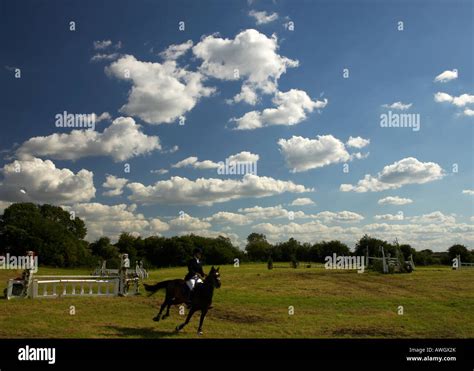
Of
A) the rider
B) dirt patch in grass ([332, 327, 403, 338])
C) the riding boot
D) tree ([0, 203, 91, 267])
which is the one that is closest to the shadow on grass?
the riding boot

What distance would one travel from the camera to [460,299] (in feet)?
66.7

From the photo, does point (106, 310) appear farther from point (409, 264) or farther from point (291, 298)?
point (409, 264)

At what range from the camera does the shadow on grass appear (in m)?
11.7

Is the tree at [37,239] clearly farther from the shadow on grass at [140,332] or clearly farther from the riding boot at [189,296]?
the riding boot at [189,296]

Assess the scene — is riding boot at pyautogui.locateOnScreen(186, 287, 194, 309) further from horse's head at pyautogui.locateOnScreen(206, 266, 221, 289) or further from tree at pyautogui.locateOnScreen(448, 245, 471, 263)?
tree at pyautogui.locateOnScreen(448, 245, 471, 263)

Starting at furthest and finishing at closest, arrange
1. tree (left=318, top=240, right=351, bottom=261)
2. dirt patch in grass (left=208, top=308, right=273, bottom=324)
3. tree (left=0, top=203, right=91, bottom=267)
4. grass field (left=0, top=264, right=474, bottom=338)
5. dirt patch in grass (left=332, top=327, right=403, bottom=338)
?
tree (left=318, top=240, right=351, bottom=261), tree (left=0, top=203, right=91, bottom=267), dirt patch in grass (left=208, top=308, right=273, bottom=324), dirt patch in grass (left=332, top=327, right=403, bottom=338), grass field (left=0, top=264, right=474, bottom=338)

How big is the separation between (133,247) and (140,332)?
75943 mm

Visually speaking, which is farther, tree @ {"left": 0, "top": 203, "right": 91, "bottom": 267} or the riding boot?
tree @ {"left": 0, "top": 203, "right": 91, "bottom": 267}

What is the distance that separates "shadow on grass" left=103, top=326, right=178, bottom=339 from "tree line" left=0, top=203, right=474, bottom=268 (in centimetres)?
4922

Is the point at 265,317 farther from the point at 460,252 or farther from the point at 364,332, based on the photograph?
the point at 460,252

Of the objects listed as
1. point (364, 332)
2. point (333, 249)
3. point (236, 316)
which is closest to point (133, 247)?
point (333, 249)
